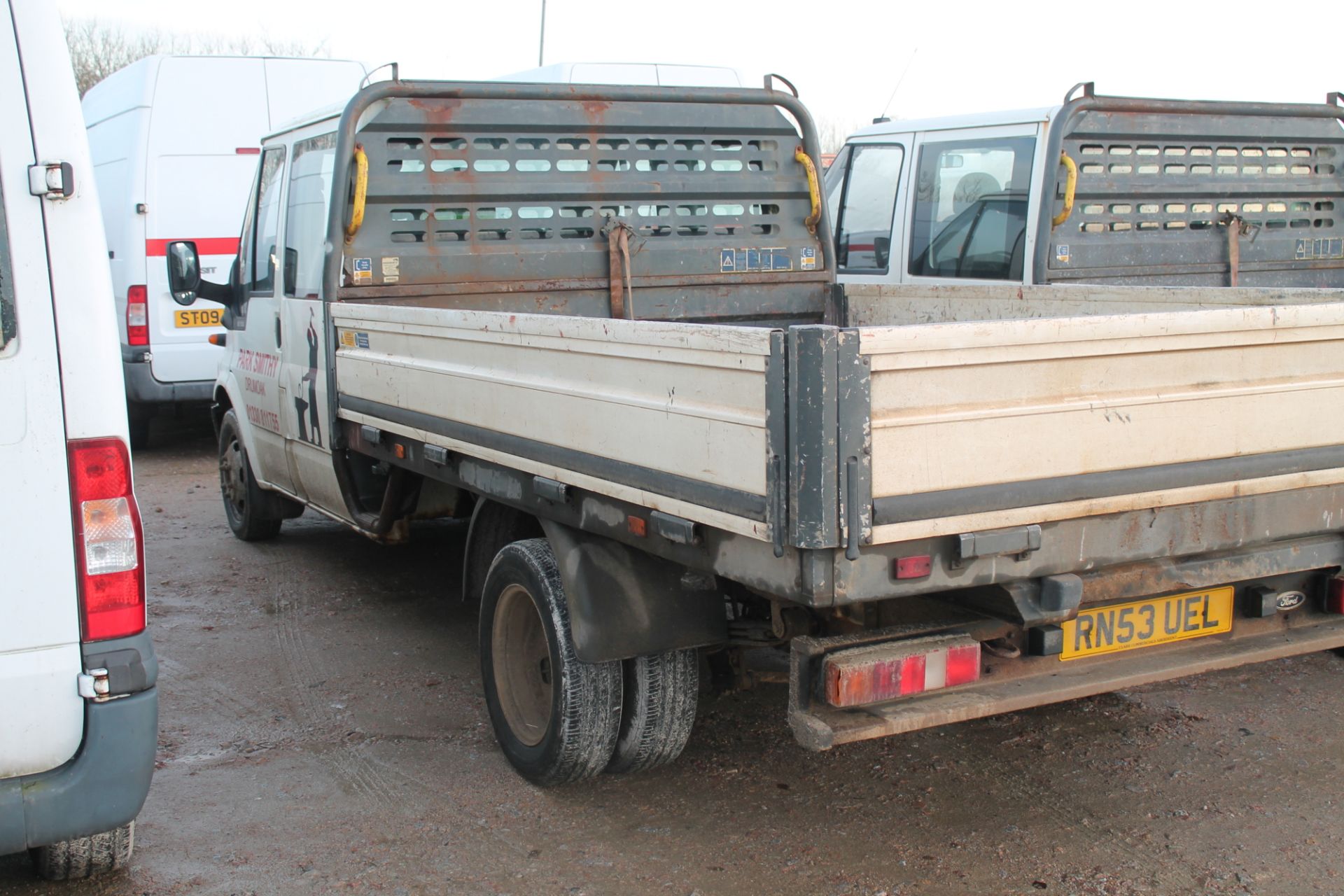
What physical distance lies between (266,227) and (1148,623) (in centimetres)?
481

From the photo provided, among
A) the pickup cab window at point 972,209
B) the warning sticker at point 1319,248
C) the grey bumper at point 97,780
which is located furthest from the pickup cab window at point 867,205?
the grey bumper at point 97,780

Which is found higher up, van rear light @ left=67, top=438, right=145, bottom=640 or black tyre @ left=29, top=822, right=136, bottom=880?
van rear light @ left=67, top=438, right=145, bottom=640

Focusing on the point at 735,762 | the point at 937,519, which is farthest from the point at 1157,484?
the point at 735,762

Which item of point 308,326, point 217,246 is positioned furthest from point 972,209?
point 217,246

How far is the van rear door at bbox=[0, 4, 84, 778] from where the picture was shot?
9.45ft

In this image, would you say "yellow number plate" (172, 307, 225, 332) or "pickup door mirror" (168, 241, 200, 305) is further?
"yellow number plate" (172, 307, 225, 332)

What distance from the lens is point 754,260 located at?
20.1ft

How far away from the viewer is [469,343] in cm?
416

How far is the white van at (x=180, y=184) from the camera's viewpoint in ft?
33.3

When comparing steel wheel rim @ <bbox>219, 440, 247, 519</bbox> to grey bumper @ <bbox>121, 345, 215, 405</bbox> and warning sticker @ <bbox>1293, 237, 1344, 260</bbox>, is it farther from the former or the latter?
warning sticker @ <bbox>1293, 237, 1344, 260</bbox>

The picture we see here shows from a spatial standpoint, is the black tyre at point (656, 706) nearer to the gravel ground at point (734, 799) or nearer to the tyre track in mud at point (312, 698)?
the gravel ground at point (734, 799)

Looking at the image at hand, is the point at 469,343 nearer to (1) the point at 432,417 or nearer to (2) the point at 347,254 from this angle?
(1) the point at 432,417

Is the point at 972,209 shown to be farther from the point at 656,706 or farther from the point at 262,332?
the point at 656,706

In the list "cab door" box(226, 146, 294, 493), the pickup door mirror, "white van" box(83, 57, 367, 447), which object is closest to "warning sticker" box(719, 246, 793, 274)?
"cab door" box(226, 146, 294, 493)
